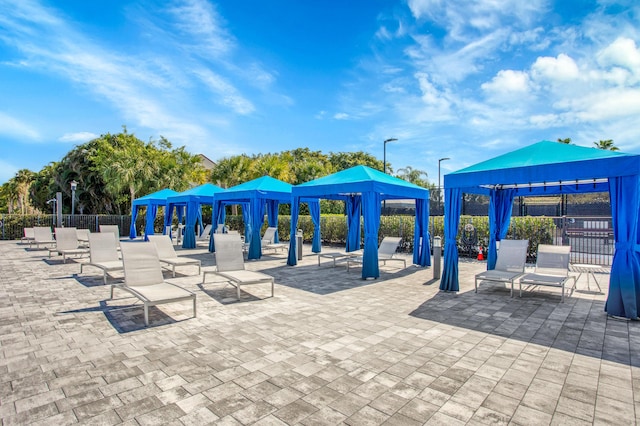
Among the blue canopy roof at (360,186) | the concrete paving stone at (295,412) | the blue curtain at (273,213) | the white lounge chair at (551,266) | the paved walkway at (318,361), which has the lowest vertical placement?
the paved walkway at (318,361)

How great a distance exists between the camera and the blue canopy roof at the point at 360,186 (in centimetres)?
956

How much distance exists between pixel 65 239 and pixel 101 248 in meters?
4.39

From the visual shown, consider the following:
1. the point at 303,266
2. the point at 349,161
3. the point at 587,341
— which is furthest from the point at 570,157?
the point at 349,161

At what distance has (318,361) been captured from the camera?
13.0 feet

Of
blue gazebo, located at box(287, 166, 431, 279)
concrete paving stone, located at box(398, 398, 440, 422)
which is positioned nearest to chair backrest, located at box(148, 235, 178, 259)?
blue gazebo, located at box(287, 166, 431, 279)

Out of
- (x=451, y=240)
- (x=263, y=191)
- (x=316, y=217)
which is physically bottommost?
(x=451, y=240)

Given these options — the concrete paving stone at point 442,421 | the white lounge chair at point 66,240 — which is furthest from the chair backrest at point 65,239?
the concrete paving stone at point 442,421

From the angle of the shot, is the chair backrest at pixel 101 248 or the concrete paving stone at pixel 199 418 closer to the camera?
the concrete paving stone at pixel 199 418

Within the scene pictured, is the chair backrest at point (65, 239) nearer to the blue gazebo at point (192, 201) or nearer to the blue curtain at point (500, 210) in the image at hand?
the blue gazebo at point (192, 201)

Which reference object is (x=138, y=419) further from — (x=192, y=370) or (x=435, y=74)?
(x=435, y=74)

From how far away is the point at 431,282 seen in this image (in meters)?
8.91

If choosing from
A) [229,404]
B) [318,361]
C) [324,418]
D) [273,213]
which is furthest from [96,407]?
[273,213]

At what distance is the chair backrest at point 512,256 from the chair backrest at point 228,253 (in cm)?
642

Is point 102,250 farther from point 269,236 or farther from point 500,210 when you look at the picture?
point 500,210
